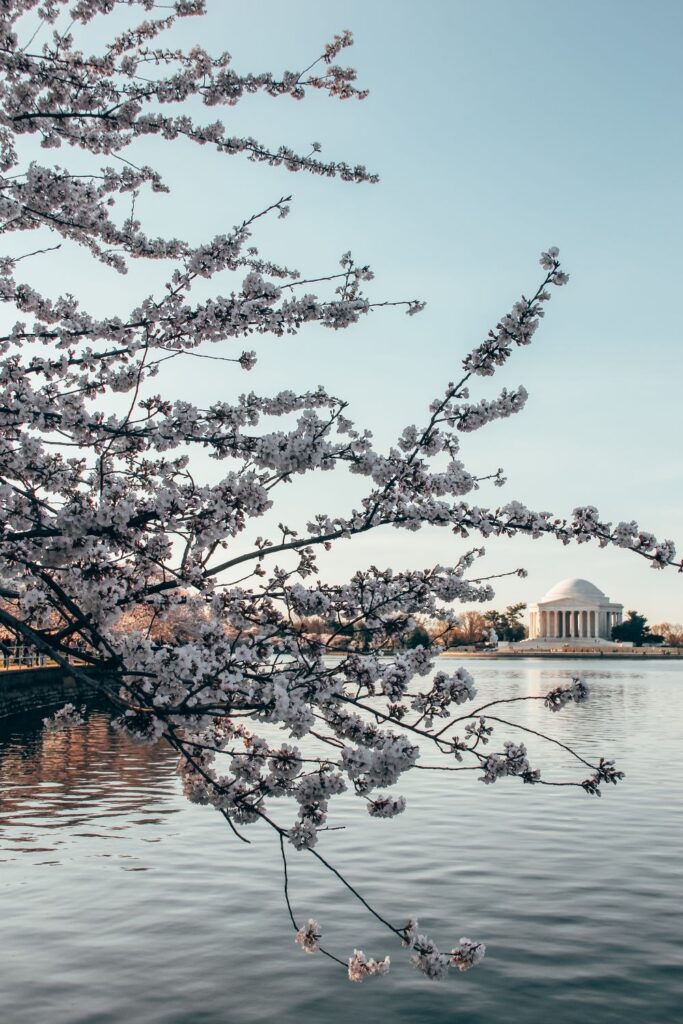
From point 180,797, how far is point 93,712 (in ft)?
90.0

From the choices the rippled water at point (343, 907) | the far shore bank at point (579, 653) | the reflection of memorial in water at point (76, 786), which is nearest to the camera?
the rippled water at point (343, 907)

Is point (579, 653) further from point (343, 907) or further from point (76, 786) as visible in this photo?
point (343, 907)

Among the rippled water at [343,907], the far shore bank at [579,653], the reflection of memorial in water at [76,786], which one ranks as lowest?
the far shore bank at [579,653]

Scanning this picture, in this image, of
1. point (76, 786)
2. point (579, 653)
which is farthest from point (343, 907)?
point (579, 653)

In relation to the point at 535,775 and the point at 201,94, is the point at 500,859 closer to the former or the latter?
the point at 535,775

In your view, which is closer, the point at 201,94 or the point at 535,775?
the point at 535,775

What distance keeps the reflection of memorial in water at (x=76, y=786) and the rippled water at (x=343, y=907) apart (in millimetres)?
127

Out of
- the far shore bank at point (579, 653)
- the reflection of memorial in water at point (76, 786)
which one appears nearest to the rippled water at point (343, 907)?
the reflection of memorial in water at point (76, 786)

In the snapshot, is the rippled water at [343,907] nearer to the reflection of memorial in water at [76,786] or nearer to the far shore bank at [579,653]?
the reflection of memorial in water at [76,786]

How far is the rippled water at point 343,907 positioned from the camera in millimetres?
11617

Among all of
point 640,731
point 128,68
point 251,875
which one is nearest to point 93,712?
point 640,731

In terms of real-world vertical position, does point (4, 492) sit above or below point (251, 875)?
above

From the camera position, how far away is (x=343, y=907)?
15289 millimetres

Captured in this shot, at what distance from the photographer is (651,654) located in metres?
176
